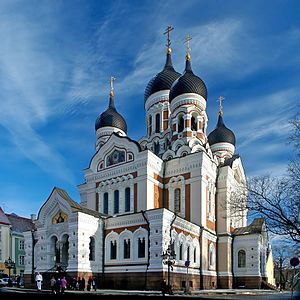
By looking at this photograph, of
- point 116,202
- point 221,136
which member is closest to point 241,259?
point 116,202

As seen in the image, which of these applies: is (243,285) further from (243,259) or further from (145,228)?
(145,228)

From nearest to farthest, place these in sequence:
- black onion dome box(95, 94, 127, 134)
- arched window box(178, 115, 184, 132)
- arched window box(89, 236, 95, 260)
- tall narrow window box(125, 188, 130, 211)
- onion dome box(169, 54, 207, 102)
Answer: arched window box(89, 236, 95, 260), tall narrow window box(125, 188, 130, 211), arched window box(178, 115, 184, 132), onion dome box(169, 54, 207, 102), black onion dome box(95, 94, 127, 134)

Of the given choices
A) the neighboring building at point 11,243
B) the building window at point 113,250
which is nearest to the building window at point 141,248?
the building window at point 113,250

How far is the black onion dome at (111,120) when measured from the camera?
47562 millimetres

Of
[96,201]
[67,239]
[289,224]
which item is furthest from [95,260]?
[289,224]

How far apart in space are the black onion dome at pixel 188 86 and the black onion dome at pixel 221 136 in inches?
356

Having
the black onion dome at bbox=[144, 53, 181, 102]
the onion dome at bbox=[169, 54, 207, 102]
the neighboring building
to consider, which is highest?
the black onion dome at bbox=[144, 53, 181, 102]

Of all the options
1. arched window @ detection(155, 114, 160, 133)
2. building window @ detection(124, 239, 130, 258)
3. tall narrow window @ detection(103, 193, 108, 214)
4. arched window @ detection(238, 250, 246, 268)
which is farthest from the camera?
arched window @ detection(155, 114, 160, 133)

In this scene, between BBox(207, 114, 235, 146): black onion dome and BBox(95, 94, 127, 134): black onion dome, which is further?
BBox(207, 114, 235, 146): black onion dome

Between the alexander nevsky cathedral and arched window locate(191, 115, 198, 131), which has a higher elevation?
arched window locate(191, 115, 198, 131)

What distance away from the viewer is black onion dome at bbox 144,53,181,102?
151ft

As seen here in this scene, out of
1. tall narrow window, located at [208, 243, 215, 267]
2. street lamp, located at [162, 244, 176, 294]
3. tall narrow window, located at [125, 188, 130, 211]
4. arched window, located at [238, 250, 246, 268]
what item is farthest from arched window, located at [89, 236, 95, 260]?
arched window, located at [238, 250, 246, 268]

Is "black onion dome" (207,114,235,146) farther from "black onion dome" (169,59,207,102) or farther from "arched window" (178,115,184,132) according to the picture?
"arched window" (178,115,184,132)

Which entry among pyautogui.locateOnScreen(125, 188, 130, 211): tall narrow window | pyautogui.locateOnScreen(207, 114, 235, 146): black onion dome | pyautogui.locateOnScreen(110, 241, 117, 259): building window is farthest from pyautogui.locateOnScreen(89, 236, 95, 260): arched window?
pyautogui.locateOnScreen(207, 114, 235, 146): black onion dome
